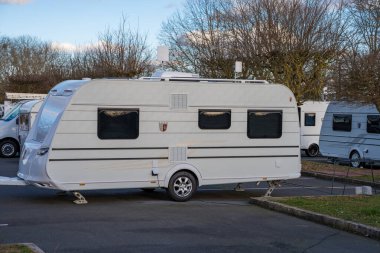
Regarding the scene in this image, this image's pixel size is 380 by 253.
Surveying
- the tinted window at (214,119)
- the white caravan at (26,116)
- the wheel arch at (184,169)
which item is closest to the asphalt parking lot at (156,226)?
the wheel arch at (184,169)

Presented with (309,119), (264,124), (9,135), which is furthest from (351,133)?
(9,135)

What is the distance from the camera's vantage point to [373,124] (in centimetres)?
2280

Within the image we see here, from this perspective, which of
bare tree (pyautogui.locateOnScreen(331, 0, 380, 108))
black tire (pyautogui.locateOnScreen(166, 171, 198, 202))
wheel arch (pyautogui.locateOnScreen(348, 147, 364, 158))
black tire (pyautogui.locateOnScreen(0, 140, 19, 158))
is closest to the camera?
black tire (pyautogui.locateOnScreen(166, 171, 198, 202))

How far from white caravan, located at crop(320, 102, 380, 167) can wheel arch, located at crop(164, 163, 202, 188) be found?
9.59 meters

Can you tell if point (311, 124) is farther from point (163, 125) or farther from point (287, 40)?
point (163, 125)

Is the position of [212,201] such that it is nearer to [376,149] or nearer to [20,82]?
[376,149]

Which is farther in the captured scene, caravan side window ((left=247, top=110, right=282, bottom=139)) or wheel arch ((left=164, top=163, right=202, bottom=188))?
caravan side window ((left=247, top=110, right=282, bottom=139))

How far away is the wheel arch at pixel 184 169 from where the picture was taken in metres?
13.6

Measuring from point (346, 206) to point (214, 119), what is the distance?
3647mm

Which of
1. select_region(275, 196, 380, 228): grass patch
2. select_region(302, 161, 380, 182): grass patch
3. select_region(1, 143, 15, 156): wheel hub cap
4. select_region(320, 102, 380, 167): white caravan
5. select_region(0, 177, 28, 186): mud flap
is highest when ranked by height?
select_region(320, 102, 380, 167): white caravan

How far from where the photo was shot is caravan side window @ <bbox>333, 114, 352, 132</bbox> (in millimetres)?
24266

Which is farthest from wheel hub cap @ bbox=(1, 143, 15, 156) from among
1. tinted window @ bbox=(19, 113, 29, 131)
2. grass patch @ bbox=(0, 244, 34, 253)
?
grass patch @ bbox=(0, 244, 34, 253)

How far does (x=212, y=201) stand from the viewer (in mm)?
14000

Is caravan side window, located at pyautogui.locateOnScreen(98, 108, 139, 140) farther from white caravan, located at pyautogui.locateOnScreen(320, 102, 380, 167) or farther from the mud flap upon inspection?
white caravan, located at pyautogui.locateOnScreen(320, 102, 380, 167)
